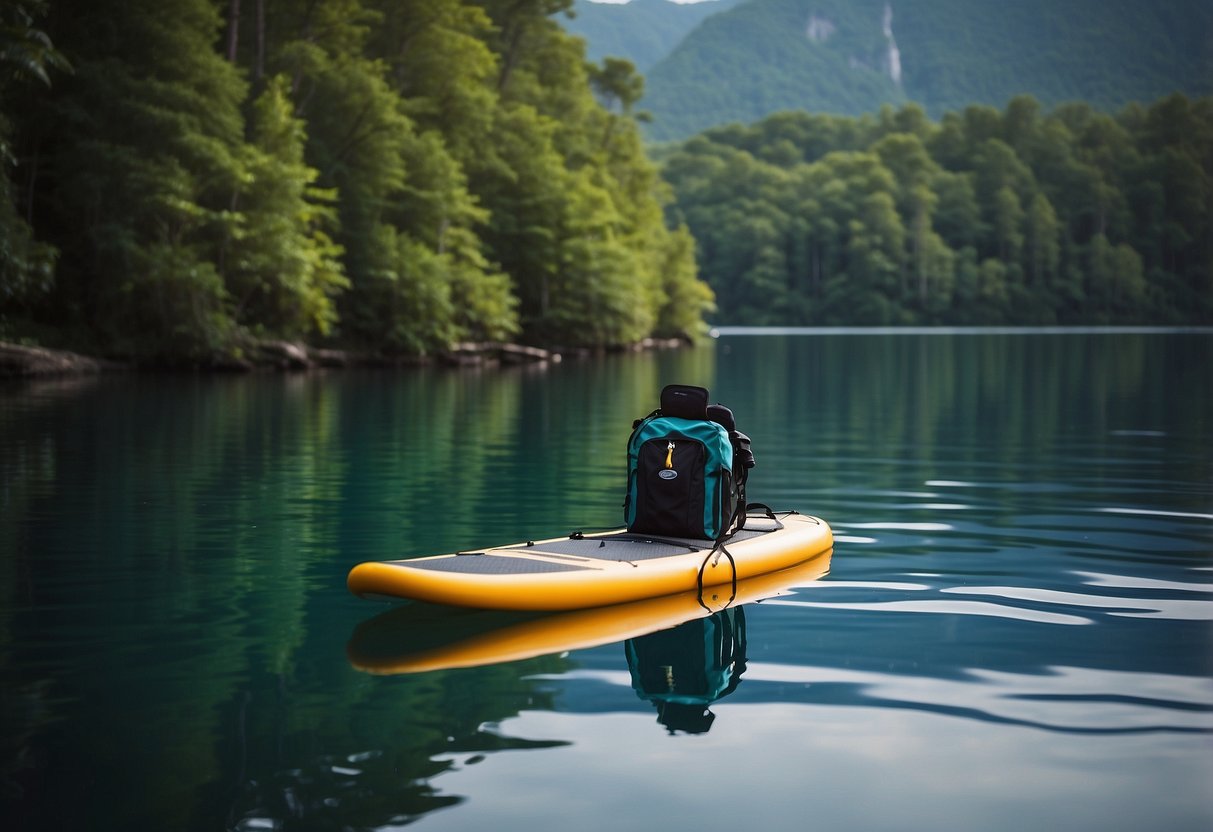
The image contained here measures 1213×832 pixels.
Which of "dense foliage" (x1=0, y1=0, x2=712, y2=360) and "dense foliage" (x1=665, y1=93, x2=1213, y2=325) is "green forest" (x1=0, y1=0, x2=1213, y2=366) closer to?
"dense foliage" (x1=0, y1=0, x2=712, y2=360)

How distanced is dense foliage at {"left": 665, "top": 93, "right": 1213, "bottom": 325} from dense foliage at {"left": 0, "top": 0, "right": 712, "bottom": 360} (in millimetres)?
52033

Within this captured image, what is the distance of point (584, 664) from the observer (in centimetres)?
686

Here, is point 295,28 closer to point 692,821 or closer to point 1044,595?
point 1044,595

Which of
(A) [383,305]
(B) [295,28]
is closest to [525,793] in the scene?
(A) [383,305]

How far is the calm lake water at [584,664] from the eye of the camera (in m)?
4.95

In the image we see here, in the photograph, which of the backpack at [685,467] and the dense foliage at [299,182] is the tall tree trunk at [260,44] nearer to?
the dense foliage at [299,182]

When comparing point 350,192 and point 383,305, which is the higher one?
point 350,192

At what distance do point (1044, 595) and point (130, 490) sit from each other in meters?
8.66

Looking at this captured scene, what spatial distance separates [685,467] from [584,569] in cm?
121

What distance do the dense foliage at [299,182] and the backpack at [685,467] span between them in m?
21.5

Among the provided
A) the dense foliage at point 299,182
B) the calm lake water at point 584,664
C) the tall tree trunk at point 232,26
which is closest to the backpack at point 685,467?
the calm lake water at point 584,664

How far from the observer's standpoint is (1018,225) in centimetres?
12106

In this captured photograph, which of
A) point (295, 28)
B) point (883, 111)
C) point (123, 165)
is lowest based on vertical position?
point (123, 165)

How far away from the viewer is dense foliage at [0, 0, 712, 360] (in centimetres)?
3309
